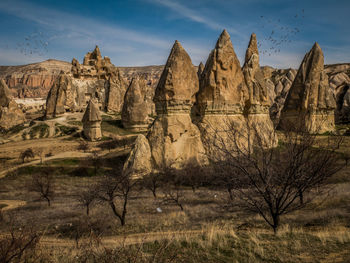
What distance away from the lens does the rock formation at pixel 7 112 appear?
3700 centimetres

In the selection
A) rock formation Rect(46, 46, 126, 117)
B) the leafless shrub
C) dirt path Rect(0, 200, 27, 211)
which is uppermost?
rock formation Rect(46, 46, 126, 117)

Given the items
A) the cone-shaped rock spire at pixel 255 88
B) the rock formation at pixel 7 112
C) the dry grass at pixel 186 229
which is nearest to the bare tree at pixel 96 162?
the dry grass at pixel 186 229

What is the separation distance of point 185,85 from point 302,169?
1094 cm

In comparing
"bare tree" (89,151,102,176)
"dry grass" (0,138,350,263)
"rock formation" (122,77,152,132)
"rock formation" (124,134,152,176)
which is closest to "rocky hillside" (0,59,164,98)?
"rock formation" (122,77,152,132)

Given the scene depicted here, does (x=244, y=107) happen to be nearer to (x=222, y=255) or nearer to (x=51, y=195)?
(x=51, y=195)

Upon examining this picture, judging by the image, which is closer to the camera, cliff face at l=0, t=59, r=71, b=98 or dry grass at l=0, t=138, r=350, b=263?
dry grass at l=0, t=138, r=350, b=263

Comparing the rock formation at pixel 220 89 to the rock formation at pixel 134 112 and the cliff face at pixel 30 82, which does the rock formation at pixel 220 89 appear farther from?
the cliff face at pixel 30 82

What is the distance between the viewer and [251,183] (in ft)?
18.0

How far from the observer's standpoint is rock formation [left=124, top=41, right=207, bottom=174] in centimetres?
1479

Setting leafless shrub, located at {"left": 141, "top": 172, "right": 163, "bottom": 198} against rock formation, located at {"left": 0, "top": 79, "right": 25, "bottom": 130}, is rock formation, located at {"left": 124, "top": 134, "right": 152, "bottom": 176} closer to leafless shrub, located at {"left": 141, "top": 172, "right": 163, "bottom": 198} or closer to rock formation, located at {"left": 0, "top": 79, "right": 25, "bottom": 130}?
leafless shrub, located at {"left": 141, "top": 172, "right": 163, "bottom": 198}

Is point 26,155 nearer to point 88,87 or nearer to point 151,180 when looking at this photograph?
point 151,180

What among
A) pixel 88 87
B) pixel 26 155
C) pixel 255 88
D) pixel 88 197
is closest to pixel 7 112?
pixel 88 87

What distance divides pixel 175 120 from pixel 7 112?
34.3 m

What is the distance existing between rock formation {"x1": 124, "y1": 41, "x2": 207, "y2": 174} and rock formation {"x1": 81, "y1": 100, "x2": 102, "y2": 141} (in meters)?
14.6
